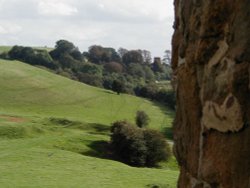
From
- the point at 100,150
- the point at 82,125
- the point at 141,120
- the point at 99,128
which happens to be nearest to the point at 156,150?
the point at 100,150

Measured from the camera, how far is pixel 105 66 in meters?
142

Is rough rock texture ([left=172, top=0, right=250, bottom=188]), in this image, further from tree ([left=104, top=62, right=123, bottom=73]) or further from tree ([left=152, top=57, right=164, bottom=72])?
tree ([left=152, top=57, right=164, bottom=72])

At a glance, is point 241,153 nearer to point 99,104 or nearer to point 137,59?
point 99,104

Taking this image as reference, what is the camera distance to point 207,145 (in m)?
5.00

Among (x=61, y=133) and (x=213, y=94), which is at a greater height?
(x=213, y=94)

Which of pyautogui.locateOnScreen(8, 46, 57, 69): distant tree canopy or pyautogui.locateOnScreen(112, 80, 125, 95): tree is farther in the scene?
pyautogui.locateOnScreen(8, 46, 57, 69): distant tree canopy

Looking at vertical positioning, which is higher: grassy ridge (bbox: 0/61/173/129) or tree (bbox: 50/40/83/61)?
tree (bbox: 50/40/83/61)

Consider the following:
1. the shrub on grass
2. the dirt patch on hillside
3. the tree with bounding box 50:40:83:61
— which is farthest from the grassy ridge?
the tree with bounding box 50:40:83:61

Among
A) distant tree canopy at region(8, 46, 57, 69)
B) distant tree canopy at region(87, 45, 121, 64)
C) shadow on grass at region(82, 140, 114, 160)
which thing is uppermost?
distant tree canopy at region(87, 45, 121, 64)

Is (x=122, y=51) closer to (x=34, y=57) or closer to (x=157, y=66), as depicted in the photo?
(x=157, y=66)

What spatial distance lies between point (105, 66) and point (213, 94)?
13799 centimetres

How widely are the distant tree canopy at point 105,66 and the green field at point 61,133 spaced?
1032 cm

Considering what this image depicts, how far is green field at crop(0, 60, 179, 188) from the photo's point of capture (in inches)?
1298

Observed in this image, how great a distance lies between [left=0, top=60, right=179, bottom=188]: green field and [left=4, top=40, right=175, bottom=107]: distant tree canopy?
10.3 m
